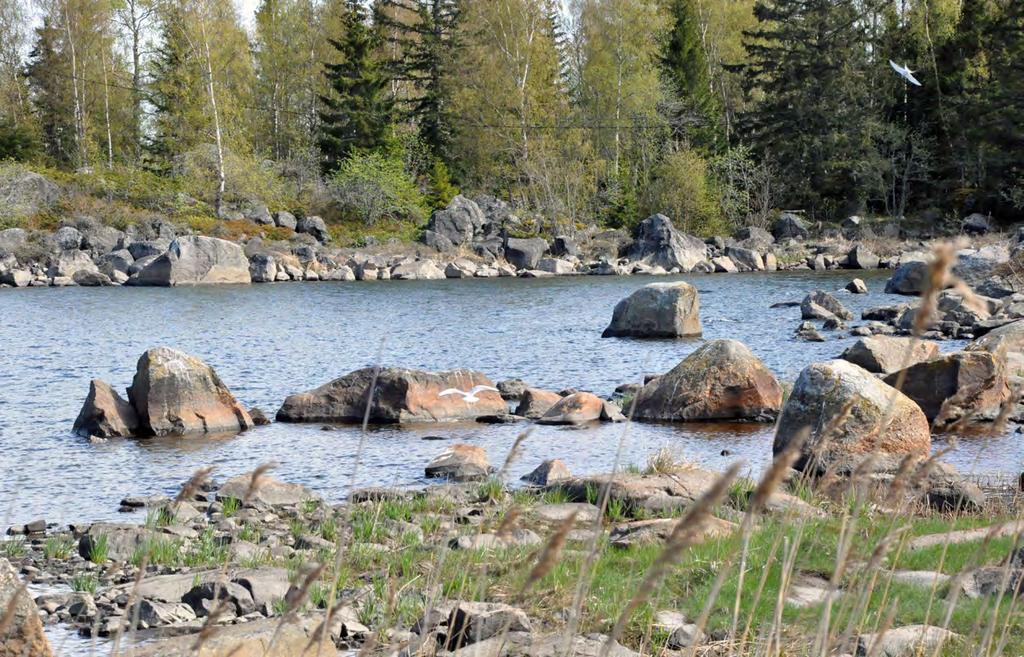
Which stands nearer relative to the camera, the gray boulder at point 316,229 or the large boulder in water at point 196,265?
the large boulder in water at point 196,265

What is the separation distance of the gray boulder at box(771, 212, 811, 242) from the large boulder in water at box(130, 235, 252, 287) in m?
28.5

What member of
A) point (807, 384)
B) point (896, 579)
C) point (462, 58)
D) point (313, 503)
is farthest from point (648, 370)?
point (462, 58)

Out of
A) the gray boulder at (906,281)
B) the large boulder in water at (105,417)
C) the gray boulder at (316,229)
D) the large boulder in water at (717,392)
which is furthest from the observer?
the gray boulder at (316,229)

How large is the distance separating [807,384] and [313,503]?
17.4 feet

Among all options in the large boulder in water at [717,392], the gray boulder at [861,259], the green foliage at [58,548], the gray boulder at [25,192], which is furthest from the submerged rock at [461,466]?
the gray boulder at [25,192]

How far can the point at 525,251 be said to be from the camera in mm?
54375

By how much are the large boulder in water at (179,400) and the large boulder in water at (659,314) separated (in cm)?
1253

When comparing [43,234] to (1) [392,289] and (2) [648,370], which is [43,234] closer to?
(1) [392,289]

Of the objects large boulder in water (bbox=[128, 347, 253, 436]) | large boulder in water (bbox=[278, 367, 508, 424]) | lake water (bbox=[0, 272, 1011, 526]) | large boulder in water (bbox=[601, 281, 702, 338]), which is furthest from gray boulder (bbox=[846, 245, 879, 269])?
large boulder in water (bbox=[128, 347, 253, 436])

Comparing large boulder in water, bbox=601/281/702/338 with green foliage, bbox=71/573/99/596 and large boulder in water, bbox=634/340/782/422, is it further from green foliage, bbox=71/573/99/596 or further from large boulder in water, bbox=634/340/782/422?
green foliage, bbox=71/573/99/596

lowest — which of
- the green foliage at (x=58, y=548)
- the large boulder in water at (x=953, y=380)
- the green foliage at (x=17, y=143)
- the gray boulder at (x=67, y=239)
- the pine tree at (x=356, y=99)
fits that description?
the green foliage at (x=58, y=548)

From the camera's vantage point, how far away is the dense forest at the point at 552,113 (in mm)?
58906

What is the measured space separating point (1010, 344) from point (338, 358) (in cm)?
1277

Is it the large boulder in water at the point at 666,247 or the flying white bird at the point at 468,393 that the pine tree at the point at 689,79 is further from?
the flying white bird at the point at 468,393
